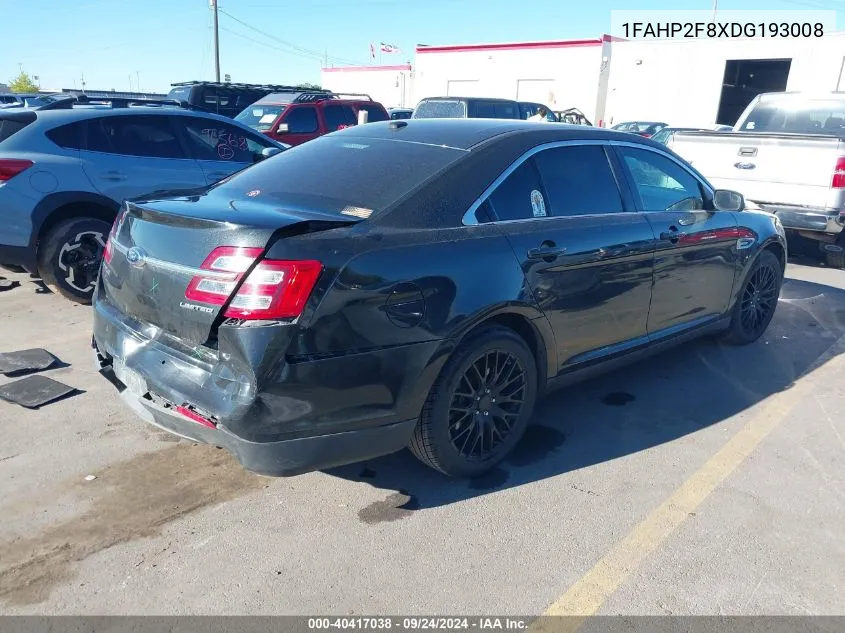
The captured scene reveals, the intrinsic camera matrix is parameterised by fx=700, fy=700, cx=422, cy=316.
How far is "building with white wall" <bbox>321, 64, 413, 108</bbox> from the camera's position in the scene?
4709cm

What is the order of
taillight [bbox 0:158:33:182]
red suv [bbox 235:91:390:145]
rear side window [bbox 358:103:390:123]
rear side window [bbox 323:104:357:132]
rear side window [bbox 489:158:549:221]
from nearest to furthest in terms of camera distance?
rear side window [bbox 489:158:549:221], taillight [bbox 0:158:33:182], red suv [bbox 235:91:390:145], rear side window [bbox 323:104:357:132], rear side window [bbox 358:103:390:123]

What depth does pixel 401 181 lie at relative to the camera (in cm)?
341

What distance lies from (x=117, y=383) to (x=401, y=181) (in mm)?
1701

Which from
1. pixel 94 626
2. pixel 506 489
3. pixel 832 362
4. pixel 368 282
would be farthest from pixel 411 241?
pixel 832 362

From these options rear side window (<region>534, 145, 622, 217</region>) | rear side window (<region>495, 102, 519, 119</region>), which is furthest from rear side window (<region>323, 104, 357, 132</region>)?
rear side window (<region>534, 145, 622, 217</region>)

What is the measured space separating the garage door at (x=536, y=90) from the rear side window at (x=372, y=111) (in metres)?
25.4

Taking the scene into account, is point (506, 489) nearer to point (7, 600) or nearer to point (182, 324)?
point (182, 324)

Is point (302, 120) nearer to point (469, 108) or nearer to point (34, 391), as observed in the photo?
point (469, 108)

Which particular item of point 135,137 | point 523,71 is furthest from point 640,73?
point 135,137

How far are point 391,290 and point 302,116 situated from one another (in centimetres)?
1110

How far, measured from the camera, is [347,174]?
362 cm

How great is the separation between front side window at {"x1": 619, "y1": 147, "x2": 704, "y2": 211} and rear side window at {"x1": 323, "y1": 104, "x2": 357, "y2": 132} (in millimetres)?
9476

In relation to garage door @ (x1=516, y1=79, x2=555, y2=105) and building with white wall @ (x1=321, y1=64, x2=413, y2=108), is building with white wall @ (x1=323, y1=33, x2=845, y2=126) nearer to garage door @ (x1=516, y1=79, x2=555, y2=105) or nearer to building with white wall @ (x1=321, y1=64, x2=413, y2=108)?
garage door @ (x1=516, y1=79, x2=555, y2=105)

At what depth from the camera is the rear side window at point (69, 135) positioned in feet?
20.2
